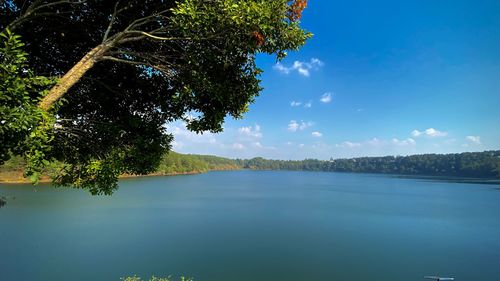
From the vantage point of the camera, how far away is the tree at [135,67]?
4.62 meters

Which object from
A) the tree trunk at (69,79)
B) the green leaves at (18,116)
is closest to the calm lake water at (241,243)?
the tree trunk at (69,79)

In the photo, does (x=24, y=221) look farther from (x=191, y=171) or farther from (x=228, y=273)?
(x=191, y=171)

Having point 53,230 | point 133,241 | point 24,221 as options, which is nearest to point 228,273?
point 133,241

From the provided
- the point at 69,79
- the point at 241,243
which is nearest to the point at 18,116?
the point at 69,79

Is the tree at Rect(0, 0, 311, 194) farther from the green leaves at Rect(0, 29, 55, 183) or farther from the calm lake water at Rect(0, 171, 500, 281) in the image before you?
the calm lake water at Rect(0, 171, 500, 281)

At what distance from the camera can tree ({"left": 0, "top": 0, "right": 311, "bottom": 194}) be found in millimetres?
4621

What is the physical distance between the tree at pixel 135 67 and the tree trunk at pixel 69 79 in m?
0.01

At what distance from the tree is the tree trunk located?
0.01 meters

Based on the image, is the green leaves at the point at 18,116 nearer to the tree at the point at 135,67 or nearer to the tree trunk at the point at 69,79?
the tree at the point at 135,67

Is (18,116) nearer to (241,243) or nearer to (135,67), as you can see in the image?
(135,67)

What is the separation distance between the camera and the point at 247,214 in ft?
143

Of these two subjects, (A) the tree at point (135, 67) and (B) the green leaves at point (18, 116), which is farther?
(A) the tree at point (135, 67)

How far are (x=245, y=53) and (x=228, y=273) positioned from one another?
718 inches

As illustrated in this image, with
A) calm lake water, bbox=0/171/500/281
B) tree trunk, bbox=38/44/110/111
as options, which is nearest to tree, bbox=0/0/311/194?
tree trunk, bbox=38/44/110/111
